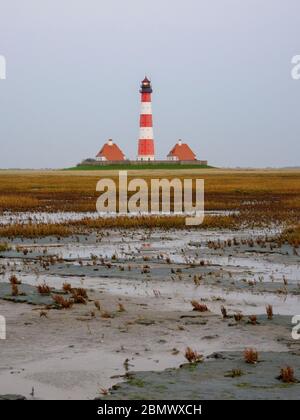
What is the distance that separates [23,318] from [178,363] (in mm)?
3500

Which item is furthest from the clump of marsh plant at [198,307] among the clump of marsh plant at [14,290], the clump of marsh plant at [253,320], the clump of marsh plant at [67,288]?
the clump of marsh plant at [14,290]

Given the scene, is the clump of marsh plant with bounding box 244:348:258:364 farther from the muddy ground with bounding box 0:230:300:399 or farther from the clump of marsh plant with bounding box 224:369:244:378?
the clump of marsh plant with bounding box 224:369:244:378

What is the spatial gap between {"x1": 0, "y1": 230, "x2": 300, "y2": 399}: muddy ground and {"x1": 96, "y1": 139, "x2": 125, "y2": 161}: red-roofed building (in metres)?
106

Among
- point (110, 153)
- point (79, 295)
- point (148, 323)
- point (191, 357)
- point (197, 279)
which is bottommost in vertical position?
point (191, 357)

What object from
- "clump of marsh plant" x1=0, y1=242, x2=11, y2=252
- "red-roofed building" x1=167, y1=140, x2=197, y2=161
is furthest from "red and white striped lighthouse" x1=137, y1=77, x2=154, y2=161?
"clump of marsh plant" x1=0, y1=242, x2=11, y2=252

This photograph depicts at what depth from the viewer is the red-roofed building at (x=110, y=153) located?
126 metres

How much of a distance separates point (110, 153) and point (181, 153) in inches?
462

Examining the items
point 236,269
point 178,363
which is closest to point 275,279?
point 236,269

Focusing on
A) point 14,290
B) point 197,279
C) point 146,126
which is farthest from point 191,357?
point 146,126

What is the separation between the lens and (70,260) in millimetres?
19000

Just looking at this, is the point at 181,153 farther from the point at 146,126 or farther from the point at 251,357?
the point at 251,357

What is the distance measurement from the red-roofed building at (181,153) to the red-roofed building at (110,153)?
26.9ft

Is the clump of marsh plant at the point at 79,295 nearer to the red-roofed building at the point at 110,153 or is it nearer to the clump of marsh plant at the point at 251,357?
the clump of marsh plant at the point at 251,357

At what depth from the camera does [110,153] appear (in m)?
127
